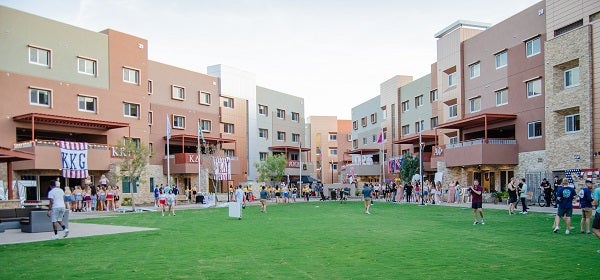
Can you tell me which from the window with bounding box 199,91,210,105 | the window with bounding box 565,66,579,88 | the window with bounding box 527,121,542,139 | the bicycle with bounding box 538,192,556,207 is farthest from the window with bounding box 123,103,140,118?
the window with bounding box 565,66,579,88

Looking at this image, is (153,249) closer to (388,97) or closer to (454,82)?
(454,82)

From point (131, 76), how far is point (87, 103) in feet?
17.6

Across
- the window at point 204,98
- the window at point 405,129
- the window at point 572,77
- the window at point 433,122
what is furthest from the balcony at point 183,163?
the window at point 572,77

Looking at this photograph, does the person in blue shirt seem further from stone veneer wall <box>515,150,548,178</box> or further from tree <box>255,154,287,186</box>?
tree <box>255,154,287,186</box>

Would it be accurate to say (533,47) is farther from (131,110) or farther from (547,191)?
(131,110)

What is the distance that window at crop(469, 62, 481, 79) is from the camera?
44.2 meters

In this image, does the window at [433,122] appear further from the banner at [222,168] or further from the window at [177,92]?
the window at [177,92]

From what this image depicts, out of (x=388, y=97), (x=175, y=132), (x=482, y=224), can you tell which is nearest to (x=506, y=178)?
(x=482, y=224)

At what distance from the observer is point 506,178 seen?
40.1m

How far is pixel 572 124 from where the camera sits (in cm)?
3325

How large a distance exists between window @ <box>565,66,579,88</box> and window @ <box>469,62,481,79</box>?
10893 millimetres

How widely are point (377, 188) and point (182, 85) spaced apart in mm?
23494

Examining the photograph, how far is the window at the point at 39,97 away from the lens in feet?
119

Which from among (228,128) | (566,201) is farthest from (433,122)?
(566,201)
